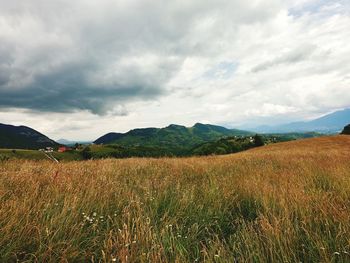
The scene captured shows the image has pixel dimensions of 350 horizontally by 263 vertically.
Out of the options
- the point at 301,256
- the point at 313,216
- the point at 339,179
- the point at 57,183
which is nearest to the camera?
the point at 301,256

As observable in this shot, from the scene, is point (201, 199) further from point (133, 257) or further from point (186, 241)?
point (133, 257)

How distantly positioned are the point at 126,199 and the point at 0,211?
205cm

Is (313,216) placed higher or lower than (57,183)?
lower

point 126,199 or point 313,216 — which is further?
point 126,199

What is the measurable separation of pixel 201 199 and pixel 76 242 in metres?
2.77

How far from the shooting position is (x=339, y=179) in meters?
6.50

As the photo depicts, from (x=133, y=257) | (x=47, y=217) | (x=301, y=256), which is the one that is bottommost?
(x=301, y=256)

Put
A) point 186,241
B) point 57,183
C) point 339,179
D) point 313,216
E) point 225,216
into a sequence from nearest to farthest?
1. point 186,241
2. point 313,216
3. point 225,216
4. point 57,183
5. point 339,179

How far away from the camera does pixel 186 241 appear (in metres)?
3.57

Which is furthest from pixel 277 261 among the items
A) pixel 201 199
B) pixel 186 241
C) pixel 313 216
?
pixel 201 199

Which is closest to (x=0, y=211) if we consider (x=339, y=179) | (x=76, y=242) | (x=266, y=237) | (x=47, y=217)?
A: (x=47, y=217)

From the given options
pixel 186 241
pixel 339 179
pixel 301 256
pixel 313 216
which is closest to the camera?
pixel 301 256

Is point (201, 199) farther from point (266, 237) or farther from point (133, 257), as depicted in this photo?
point (133, 257)

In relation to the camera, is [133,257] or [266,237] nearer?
[133,257]
